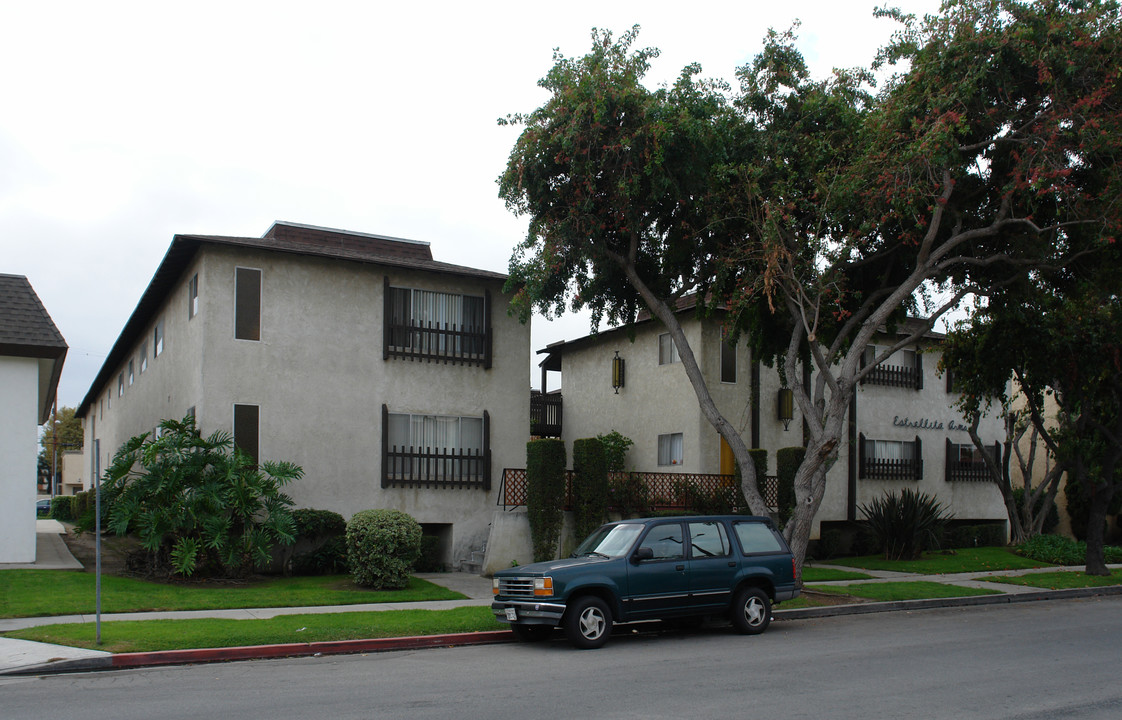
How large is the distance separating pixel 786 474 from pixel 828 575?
3322 mm

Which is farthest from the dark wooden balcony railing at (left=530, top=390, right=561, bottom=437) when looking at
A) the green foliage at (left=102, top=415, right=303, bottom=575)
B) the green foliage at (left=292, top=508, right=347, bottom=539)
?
the green foliage at (left=102, top=415, right=303, bottom=575)

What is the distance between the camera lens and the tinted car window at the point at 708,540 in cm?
1314

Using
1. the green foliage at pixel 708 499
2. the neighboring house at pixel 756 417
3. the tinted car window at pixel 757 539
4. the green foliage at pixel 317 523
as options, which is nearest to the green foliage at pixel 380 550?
the green foliage at pixel 317 523

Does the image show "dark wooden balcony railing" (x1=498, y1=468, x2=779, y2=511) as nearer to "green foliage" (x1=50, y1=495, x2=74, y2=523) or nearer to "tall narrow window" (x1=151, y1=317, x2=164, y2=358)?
"tall narrow window" (x1=151, y1=317, x2=164, y2=358)

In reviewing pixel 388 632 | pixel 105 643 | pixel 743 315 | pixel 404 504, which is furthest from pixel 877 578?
pixel 105 643

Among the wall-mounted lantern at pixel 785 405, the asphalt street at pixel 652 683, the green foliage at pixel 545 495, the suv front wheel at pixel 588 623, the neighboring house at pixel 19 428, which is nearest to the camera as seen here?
the asphalt street at pixel 652 683

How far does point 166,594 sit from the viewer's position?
15.5 metres

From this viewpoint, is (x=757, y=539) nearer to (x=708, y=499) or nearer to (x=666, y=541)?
(x=666, y=541)

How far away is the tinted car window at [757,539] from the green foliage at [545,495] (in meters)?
6.73

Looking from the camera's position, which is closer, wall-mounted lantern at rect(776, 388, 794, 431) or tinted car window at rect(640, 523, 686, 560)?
tinted car window at rect(640, 523, 686, 560)

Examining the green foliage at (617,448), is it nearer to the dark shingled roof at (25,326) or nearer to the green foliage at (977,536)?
the green foliage at (977,536)

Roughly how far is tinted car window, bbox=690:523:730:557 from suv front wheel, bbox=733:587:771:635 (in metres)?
0.66

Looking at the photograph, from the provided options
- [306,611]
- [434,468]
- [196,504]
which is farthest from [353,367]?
[306,611]

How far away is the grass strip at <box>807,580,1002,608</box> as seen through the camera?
17.6 meters
